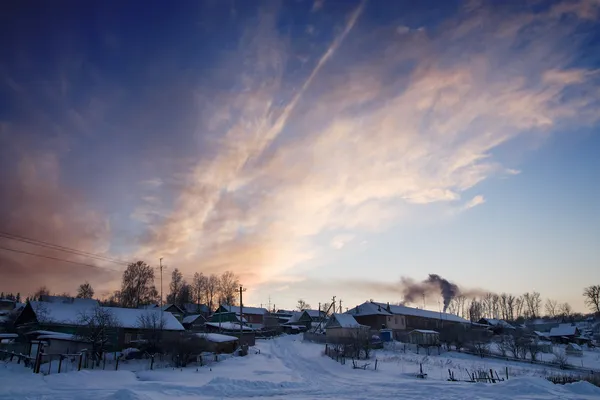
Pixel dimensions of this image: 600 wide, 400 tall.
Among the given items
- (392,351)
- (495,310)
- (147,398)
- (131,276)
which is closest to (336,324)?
(392,351)

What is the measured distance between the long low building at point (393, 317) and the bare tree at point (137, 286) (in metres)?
48.1

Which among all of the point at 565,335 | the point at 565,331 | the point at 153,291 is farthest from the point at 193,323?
the point at 565,331

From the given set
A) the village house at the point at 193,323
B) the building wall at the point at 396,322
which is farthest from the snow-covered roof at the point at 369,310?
the village house at the point at 193,323

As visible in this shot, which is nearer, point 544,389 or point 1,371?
point 544,389

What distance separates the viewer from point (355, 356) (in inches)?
1775

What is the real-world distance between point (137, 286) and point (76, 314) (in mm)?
50945

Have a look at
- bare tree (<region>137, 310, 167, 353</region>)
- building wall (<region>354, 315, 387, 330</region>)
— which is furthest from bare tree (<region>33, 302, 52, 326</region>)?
building wall (<region>354, 315, 387, 330</region>)

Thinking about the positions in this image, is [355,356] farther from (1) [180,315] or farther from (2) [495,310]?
(2) [495,310]

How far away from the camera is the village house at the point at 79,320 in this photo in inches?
1881

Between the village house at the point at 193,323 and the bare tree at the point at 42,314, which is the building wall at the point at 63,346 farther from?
the village house at the point at 193,323

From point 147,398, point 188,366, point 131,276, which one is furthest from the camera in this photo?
point 131,276

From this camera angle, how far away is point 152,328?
1965 inches

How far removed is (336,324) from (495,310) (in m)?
133

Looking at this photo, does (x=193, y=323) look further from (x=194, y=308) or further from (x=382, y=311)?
(x=382, y=311)
